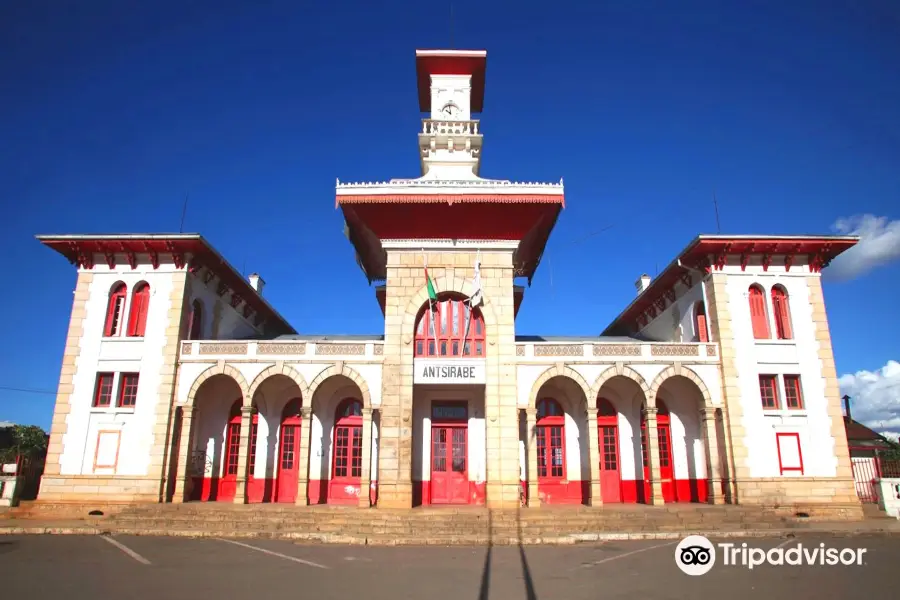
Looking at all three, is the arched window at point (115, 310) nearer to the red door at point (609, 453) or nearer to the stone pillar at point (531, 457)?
the stone pillar at point (531, 457)

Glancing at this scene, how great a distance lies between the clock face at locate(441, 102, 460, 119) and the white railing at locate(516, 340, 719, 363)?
12635 mm

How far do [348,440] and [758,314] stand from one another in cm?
1744

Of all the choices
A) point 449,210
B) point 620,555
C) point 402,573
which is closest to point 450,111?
point 449,210

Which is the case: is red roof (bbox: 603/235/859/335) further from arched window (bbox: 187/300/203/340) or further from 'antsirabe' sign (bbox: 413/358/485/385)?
arched window (bbox: 187/300/203/340)

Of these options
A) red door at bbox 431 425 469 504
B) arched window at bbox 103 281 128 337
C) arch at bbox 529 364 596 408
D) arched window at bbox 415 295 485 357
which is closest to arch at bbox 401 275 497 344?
arched window at bbox 415 295 485 357

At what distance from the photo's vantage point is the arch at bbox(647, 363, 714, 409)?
72.5ft

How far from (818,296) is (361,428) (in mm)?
19428

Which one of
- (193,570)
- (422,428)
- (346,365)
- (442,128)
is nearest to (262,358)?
(346,365)

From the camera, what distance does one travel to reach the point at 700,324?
79.4 feet

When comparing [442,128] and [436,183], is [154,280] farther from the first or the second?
[442,128]

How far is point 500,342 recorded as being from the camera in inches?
872

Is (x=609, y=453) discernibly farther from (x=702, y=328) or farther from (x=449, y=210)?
(x=449, y=210)

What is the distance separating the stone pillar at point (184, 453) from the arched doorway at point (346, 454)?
5380 millimetres

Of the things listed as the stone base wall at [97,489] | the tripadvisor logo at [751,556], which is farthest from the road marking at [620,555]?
the stone base wall at [97,489]
